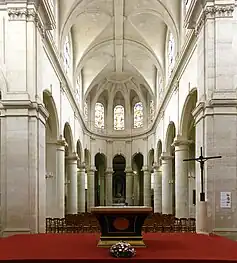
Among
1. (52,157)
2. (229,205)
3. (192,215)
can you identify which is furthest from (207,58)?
(192,215)

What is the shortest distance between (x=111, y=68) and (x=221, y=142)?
25.2 metres

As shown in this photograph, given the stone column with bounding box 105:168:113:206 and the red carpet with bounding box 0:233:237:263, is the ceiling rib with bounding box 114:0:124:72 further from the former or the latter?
the red carpet with bounding box 0:233:237:263

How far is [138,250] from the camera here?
9.04 meters

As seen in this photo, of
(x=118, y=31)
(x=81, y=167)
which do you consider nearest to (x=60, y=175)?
(x=118, y=31)

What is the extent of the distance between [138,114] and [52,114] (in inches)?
934

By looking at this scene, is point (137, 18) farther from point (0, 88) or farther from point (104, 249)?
point (104, 249)

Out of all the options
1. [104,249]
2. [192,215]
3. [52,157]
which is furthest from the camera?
[192,215]

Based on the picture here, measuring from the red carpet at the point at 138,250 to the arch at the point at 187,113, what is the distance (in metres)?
13.6

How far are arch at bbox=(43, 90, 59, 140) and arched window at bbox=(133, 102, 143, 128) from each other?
22.2 meters

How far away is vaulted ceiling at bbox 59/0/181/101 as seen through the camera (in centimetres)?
2711

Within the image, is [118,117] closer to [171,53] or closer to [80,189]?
[80,189]

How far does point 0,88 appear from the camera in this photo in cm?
1698

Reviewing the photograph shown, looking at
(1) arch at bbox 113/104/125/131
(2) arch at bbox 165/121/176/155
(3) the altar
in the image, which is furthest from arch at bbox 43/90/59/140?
(1) arch at bbox 113/104/125/131

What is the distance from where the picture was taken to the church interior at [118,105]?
1667 cm
